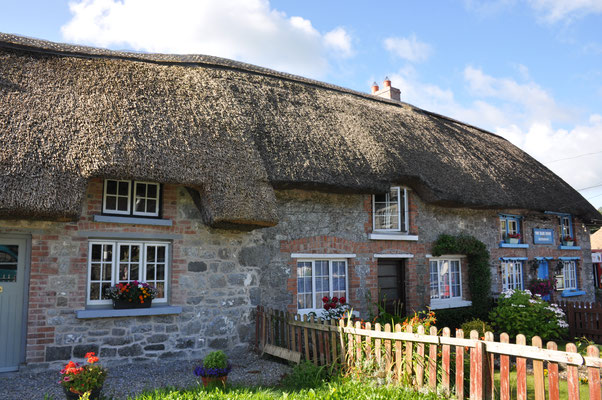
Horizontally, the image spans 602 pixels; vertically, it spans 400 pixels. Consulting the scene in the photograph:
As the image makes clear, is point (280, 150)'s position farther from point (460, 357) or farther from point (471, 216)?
point (471, 216)

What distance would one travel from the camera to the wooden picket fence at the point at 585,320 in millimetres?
10852

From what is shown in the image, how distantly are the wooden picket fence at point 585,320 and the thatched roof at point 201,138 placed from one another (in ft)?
9.59

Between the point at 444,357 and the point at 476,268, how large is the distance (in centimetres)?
763

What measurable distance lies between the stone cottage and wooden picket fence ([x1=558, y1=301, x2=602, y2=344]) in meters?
2.47

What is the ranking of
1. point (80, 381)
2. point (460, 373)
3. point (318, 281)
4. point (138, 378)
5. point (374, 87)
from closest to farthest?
point (460, 373) < point (80, 381) < point (138, 378) < point (318, 281) < point (374, 87)

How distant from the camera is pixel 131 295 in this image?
7352mm

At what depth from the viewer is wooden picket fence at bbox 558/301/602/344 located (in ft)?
35.6

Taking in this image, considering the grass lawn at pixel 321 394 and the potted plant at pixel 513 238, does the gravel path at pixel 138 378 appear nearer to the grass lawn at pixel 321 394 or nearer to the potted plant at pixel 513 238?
the grass lawn at pixel 321 394

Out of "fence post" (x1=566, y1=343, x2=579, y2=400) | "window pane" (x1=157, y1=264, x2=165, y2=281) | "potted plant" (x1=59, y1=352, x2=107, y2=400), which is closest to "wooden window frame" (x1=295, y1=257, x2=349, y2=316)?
"window pane" (x1=157, y1=264, x2=165, y2=281)

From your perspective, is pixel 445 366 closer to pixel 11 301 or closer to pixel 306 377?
pixel 306 377

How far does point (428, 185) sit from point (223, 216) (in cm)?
525

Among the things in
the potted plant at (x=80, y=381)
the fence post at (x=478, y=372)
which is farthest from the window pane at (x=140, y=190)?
the fence post at (x=478, y=372)

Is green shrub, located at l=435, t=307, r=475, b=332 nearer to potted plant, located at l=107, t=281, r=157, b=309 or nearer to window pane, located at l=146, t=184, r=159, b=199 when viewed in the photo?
potted plant, located at l=107, t=281, r=157, b=309

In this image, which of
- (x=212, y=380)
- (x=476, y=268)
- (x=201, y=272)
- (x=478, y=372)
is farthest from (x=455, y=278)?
Answer: (x=212, y=380)
